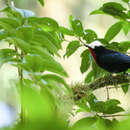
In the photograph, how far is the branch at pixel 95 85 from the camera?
144 cm

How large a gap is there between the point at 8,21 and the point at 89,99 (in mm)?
675

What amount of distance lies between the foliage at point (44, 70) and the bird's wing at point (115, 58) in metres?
0.56

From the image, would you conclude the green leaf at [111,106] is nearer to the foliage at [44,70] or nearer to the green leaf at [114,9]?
the foliage at [44,70]

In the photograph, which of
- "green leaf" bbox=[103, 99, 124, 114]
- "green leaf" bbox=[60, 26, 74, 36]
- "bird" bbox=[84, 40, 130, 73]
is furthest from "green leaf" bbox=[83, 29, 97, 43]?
"green leaf" bbox=[103, 99, 124, 114]

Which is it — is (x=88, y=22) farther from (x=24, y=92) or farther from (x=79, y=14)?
(x=24, y=92)

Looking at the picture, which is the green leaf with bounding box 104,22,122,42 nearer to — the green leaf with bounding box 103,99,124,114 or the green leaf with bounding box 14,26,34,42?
the green leaf with bounding box 103,99,124,114

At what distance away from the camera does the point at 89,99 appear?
1.35 metres

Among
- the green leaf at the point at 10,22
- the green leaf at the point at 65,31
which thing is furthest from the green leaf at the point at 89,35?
the green leaf at the point at 10,22

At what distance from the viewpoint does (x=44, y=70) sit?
636 mm

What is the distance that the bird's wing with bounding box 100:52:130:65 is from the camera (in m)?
2.58

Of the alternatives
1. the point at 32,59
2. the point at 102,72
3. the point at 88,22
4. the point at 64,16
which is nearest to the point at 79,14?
the point at 88,22

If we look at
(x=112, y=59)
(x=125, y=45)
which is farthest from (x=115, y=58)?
(x=125, y=45)

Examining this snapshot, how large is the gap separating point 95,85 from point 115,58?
1.06 metres

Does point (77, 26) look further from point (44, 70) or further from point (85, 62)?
point (44, 70)
